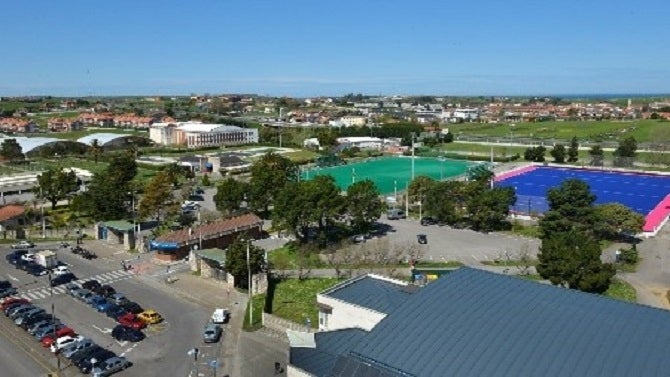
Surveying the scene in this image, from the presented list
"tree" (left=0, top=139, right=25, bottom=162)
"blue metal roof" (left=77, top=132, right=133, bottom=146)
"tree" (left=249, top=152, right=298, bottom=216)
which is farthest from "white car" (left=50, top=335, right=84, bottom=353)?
"blue metal roof" (left=77, top=132, right=133, bottom=146)

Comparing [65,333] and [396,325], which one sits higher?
[396,325]

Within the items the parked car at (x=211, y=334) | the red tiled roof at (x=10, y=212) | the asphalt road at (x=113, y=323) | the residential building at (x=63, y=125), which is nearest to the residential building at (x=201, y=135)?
the residential building at (x=63, y=125)

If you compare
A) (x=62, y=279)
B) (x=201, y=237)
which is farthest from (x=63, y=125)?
(x=62, y=279)

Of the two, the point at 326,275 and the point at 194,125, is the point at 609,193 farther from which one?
the point at 194,125

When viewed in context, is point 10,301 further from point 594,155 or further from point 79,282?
point 594,155

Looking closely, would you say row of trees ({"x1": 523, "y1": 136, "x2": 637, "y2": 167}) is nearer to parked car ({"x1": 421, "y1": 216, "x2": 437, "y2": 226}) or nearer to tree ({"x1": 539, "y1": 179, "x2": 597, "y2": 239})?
parked car ({"x1": 421, "y1": 216, "x2": 437, "y2": 226})

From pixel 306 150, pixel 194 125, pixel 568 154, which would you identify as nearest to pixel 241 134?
pixel 194 125
